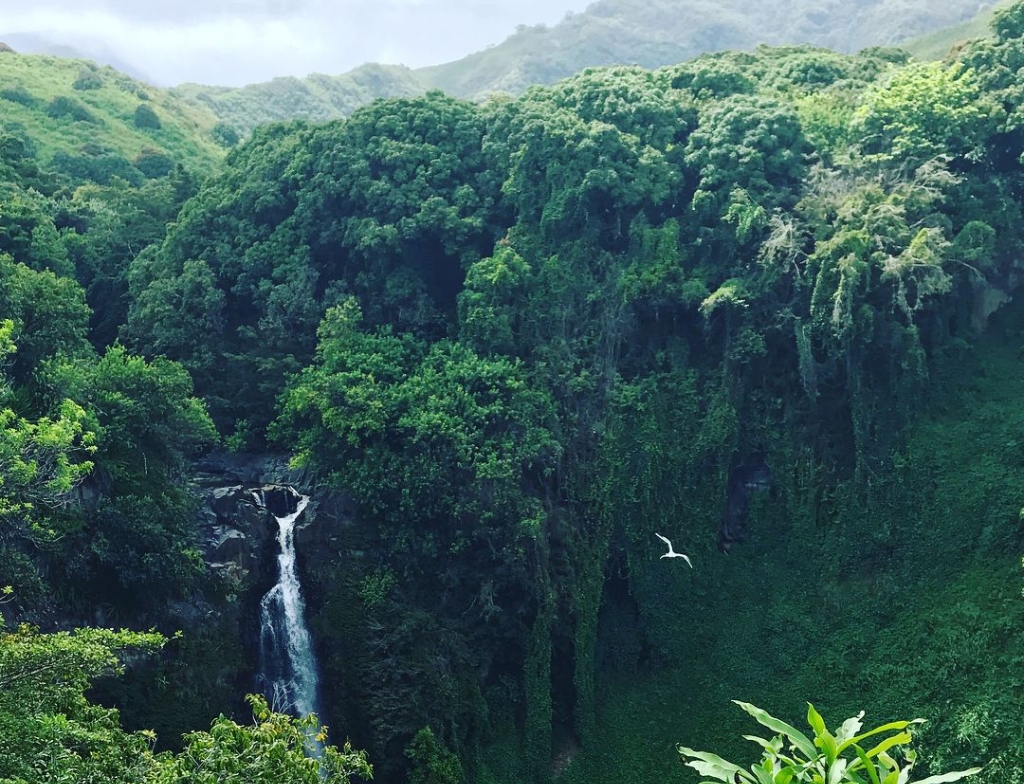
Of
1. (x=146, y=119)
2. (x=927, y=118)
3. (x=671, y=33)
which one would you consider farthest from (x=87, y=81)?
(x=671, y=33)

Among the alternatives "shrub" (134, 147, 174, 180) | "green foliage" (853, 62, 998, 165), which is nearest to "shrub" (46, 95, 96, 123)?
"shrub" (134, 147, 174, 180)

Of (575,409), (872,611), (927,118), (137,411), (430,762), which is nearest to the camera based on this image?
(430,762)

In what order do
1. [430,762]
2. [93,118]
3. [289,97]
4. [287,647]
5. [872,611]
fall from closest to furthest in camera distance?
[430,762]
[287,647]
[872,611]
[93,118]
[289,97]

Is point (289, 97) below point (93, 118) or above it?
above

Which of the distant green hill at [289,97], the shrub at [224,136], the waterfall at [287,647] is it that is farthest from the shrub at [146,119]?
the waterfall at [287,647]

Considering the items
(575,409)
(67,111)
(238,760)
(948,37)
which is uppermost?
(948,37)

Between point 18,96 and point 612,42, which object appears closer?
point 18,96

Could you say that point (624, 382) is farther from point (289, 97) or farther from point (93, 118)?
point (289, 97)
